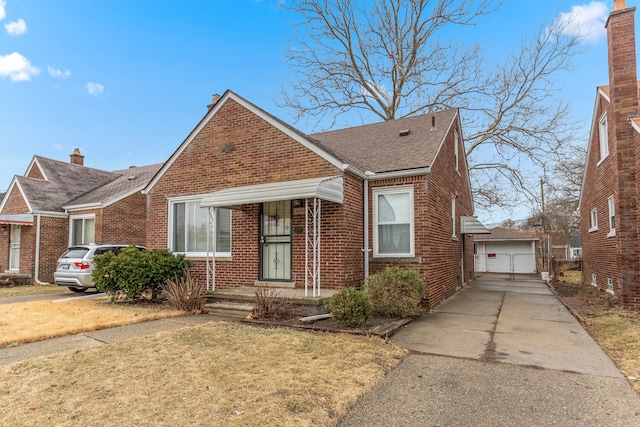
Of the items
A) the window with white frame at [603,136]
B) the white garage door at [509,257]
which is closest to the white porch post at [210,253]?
the window with white frame at [603,136]

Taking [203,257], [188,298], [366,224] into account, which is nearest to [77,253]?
[203,257]

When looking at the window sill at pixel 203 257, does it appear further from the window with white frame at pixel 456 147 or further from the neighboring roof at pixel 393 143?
the window with white frame at pixel 456 147

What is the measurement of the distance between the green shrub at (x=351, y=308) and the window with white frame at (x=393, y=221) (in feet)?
9.99

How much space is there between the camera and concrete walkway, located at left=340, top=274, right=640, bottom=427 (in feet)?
10.5

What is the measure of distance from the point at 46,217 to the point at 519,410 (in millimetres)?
18922

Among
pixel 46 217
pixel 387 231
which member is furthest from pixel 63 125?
pixel 387 231

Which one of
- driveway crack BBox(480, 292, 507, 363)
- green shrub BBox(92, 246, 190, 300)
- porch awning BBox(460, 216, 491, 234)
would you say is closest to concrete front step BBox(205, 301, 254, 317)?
green shrub BBox(92, 246, 190, 300)

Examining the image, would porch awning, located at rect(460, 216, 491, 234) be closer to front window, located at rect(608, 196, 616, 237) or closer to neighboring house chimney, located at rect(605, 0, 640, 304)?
front window, located at rect(608, 196, 616, 237)

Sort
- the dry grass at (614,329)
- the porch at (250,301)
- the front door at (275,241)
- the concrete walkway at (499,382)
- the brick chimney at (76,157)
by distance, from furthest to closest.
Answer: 1. the brick chimney at (76,157)
2. the front door at (275,241)
3. the porch at (250,301)
4. the dry grass at (614,329)
5. the concrete walkway at (499,382)

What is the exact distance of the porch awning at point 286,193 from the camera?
7.52 m

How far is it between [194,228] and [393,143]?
21.8 feet

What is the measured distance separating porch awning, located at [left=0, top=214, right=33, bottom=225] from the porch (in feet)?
38.8

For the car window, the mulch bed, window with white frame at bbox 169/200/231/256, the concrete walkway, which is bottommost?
the concrete walkway

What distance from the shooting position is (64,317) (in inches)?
296
